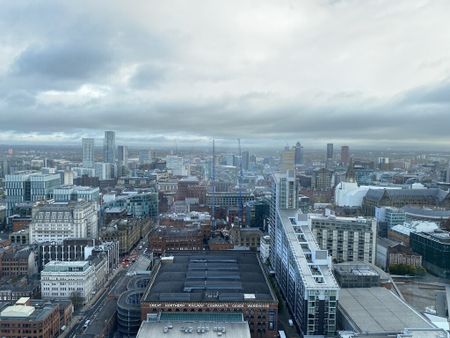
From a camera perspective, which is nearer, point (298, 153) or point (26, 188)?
point (298, 153)

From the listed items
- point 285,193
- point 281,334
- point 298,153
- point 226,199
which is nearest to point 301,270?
point 281,334

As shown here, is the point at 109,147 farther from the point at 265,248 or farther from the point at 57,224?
the point at 265,248

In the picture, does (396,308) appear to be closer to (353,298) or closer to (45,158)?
(353,298)

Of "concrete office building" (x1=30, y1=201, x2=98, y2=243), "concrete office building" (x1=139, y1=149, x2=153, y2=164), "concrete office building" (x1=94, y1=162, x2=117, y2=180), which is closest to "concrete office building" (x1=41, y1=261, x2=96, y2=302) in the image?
"concrete office building" (x1=30, y1=201, x2=98, y2=243)

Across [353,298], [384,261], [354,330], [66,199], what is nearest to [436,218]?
[384,261]

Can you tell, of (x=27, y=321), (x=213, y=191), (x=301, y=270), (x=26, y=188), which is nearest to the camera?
(x=27, y=321)

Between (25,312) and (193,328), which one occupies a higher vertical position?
(193,328)

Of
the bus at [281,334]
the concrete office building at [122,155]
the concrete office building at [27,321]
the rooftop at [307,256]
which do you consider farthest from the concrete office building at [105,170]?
the bus at [281,334]
